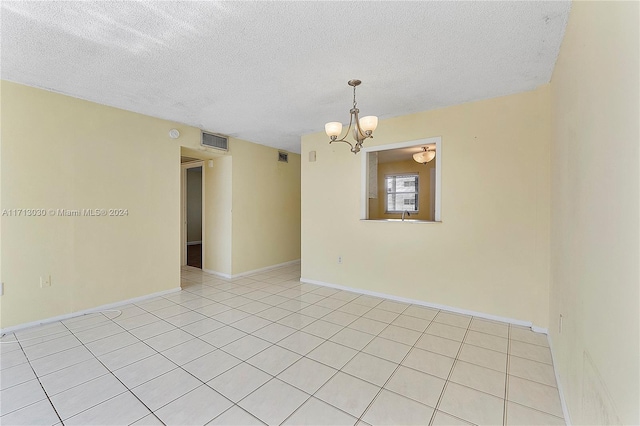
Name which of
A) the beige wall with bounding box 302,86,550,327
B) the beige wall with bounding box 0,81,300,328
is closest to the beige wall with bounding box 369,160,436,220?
the beige wall with bounding box 302,86,550,327

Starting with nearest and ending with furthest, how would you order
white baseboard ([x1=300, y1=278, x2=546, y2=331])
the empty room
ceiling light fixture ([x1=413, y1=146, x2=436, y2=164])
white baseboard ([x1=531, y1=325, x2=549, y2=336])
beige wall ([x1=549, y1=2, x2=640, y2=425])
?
beige wall ([x1=549, y1=2, x2=640, y2=425]) < the empty room < white baseboard ([x1=531, y1=325, x2=549, y2=336]) < white baseboard ([x1=300, y1=278, x2=546, y2=331]) < ceiling light fixture ([x1=413, y1=146, x2=436, y2=164])

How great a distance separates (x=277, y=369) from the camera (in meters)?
2.09

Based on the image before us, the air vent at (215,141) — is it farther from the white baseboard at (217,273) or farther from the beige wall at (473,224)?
the white baseboard at (217,273)

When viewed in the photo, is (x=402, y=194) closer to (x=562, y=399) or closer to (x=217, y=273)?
(x=217, y=273)

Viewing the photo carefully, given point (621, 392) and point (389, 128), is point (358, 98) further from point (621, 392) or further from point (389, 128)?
point (621, 392)

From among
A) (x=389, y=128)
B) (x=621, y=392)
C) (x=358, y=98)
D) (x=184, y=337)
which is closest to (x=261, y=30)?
(x=358, y=98)

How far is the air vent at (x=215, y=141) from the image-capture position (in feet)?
14.4

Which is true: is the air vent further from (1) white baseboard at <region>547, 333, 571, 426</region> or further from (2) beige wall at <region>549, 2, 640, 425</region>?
(1) white baseboard at <region>547, 333, 571, 426</region>

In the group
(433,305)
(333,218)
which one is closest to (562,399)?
(433,305)

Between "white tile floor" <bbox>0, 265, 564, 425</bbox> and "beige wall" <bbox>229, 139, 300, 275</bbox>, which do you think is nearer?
"white tile floor" <bbox>0, 265, 564, 425</bbox>

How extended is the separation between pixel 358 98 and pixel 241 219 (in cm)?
308

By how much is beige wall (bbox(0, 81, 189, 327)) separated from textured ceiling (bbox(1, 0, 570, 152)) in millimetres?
363

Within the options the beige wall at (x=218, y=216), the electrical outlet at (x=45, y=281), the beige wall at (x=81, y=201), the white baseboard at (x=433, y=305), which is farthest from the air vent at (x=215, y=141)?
the white baseboard at (x=433, y=305)

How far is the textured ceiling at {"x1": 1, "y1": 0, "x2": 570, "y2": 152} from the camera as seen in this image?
68.0 inches
